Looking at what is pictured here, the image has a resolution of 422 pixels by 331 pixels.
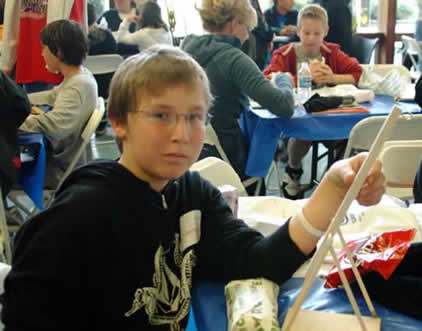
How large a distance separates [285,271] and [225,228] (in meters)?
0.17

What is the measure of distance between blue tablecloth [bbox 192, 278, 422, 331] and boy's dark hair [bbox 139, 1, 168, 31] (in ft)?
14.9

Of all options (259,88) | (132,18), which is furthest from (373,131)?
(132,18)

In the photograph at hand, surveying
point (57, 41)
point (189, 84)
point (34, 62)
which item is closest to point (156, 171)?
point (189, 84)

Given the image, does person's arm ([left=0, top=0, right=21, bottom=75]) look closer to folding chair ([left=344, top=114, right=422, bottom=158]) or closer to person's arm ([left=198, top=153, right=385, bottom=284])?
folding chair ([left=344, top=114, right=422, bottom=158])

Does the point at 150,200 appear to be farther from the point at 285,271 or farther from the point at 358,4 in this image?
the point at 358,4

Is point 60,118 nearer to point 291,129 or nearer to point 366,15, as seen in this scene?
point 291,129

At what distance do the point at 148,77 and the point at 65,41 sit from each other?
6.35 ft

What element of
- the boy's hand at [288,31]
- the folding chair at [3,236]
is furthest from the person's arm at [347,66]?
the boy's hand at [288,31]

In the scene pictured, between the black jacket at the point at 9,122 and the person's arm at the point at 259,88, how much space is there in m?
0.97

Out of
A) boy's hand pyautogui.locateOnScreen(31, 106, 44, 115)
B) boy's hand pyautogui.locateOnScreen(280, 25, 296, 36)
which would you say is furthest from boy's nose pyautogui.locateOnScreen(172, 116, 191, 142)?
boy's hand pyautogui.locateOnScreen(280, 25, 296, 36)

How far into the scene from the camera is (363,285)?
0.90 m

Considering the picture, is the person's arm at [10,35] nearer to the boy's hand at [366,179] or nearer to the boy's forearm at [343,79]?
the boy's forearm at [343,79]

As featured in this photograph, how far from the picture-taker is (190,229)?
3.55 ft

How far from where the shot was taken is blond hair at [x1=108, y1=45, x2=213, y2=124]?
0.99 m
